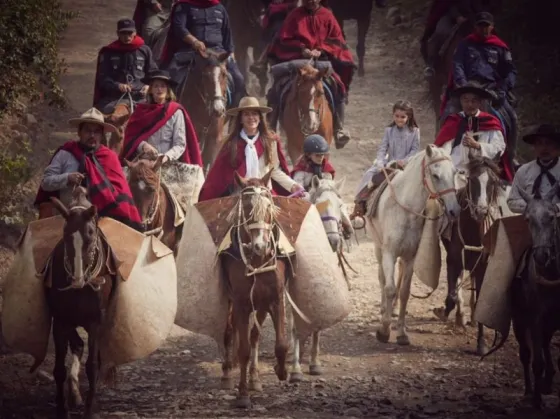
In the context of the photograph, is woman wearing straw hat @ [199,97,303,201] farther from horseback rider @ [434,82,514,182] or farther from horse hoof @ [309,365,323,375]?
horseback rider @ [434,82,514,182]

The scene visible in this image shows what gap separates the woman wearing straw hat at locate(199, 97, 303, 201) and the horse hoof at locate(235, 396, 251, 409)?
2.30 meters

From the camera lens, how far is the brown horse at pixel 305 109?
15.8m

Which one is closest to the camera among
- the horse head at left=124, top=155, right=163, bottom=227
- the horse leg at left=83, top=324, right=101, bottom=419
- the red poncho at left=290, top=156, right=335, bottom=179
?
the horse leg at left=83, top=324, right=101, bottom=419

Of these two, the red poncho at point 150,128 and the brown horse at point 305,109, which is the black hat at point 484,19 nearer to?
the brown horse at point 305,109

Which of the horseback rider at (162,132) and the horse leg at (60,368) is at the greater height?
the horseback rider at (162,132)

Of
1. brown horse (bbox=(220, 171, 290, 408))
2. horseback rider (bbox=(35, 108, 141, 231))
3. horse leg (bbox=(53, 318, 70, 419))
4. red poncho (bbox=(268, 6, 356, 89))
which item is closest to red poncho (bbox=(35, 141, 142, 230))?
horseback rider (bbox=(35, 108, 141, 231))

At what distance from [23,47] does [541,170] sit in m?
7.68

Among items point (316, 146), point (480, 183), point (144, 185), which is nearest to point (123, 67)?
point (144, 185)

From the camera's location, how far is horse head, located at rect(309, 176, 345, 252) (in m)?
11.6

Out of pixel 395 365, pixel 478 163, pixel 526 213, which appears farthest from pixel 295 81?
pixel 526 213

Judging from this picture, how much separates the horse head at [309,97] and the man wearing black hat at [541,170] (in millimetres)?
5413

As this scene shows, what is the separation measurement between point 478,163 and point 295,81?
4.43 meters

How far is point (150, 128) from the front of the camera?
43.3 ft

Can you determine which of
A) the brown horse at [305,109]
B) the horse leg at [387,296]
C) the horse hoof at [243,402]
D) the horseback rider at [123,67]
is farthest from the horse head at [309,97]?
the horse hoof at [243,402]
